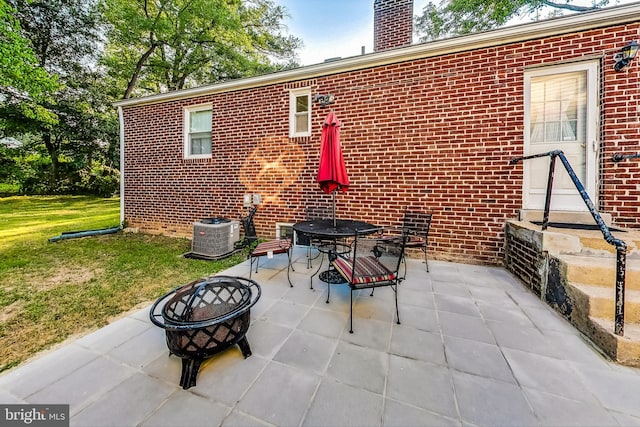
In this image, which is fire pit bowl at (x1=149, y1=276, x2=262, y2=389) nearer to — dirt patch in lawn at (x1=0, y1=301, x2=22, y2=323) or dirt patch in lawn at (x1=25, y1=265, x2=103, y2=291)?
dirt patch in lawn at (x1=0, y1=301, x2=22, y2=323)

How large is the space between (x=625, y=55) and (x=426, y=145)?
2634mm

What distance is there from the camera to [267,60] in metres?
14.7

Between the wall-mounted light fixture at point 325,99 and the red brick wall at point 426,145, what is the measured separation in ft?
0.37

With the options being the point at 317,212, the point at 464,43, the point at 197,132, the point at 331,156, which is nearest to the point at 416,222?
the point at 317,212

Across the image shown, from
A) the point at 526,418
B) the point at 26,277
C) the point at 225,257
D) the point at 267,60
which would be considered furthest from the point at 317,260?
the point at 267,60

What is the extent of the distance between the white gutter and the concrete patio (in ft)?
13.5

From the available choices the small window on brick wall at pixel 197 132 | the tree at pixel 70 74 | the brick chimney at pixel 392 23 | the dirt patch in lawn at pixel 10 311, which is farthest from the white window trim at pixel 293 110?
the tree at pixel 70 74

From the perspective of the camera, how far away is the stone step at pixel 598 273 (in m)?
2.30

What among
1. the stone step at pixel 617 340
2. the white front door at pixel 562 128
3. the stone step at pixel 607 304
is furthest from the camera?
the white front door at pixel 562 128

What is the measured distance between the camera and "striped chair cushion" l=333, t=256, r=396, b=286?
2344mm

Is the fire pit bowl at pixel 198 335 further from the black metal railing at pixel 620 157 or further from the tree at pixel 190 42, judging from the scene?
the tree at pixel 190 42

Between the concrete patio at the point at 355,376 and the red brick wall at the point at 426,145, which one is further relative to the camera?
the red brick wall at the point at 426,145

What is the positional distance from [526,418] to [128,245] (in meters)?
6.95

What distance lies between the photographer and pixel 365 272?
8.02 feet
